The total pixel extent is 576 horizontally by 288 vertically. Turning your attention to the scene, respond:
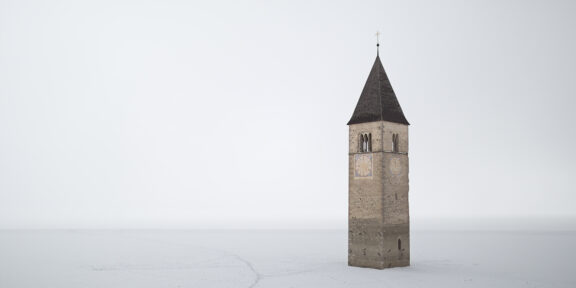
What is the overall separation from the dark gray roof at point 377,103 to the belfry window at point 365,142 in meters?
1.12

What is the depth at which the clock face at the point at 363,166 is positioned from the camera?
39.5m

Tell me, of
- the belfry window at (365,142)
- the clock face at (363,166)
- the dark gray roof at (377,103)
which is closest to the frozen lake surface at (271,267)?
the clock face at (363,166)

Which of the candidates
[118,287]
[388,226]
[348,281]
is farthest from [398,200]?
[118,287]

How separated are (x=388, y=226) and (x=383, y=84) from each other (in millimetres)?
10721

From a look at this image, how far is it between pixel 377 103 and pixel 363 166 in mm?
4749

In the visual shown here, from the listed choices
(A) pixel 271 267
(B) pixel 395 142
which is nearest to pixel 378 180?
(B) pixel 395 142

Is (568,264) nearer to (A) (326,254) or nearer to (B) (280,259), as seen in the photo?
(A) (326,254)

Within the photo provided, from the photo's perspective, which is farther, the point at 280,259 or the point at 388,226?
the point at 280,259

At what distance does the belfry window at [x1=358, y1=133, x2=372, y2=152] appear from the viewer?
4016 cm

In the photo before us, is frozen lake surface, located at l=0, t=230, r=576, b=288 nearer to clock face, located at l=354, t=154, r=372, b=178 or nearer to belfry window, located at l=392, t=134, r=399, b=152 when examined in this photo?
clock face, located at l=354, t=154, r=372, b=178

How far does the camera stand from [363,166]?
4000 cm

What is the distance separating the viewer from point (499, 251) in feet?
179

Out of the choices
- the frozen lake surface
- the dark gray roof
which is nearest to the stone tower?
the dark gray roof

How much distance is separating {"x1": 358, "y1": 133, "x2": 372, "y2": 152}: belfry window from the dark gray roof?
112cm
